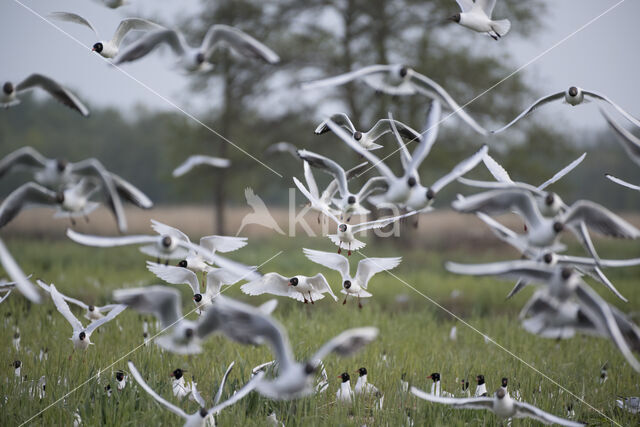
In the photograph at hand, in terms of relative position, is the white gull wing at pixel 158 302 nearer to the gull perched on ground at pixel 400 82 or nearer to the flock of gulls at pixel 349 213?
the flock of gulls at pixel 349 213

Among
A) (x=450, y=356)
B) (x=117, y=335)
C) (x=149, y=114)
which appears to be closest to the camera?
(x=450, y=356)

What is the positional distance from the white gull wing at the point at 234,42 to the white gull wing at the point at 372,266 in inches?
80.3

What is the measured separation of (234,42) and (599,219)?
232cm

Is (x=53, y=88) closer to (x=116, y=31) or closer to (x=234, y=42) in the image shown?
(x=116, y=31)

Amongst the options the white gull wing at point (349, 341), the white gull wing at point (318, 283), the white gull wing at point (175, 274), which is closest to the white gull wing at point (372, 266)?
the white gull wing at point (318, 283)

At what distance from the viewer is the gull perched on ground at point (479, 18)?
3.82m

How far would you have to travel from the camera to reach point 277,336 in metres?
2.40

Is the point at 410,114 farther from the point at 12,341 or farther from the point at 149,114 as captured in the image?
the point at 149,114

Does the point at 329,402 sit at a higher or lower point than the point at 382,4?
lower

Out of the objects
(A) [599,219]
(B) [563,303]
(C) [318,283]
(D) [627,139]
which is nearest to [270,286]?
(C) [318,283]

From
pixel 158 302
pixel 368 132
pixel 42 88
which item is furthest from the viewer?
pixel 368 132

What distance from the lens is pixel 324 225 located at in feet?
14.8

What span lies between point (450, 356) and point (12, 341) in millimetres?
4435

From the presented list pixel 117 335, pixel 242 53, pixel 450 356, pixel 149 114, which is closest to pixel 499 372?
pixel 450 356
